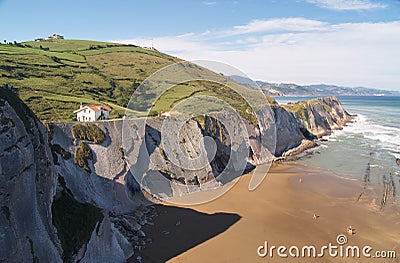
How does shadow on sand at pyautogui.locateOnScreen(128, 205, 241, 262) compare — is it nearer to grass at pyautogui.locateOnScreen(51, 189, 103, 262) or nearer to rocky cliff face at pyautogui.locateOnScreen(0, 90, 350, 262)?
rocky cliff face at pyautogui.locateOnScreen(0, 90, 350, 262)

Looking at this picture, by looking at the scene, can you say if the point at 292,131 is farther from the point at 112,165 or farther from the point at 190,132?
the point at 112,165

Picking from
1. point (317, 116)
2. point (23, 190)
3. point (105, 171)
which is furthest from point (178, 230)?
point (317, 116)

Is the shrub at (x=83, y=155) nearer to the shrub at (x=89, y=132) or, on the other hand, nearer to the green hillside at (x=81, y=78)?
the shrub at (x=89, y=132)

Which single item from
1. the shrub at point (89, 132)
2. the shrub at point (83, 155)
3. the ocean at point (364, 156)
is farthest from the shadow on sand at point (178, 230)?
the ocean at point (364, 156)

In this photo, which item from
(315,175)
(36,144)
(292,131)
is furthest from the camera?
(292,131)

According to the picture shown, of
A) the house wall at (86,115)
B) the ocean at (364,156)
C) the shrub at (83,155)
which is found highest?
the house wall at (86,115)

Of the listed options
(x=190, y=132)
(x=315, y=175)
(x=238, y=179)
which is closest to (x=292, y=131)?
(x=315, y=175)

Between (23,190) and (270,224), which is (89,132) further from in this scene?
(270,224)

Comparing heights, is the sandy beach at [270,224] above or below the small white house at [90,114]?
below
